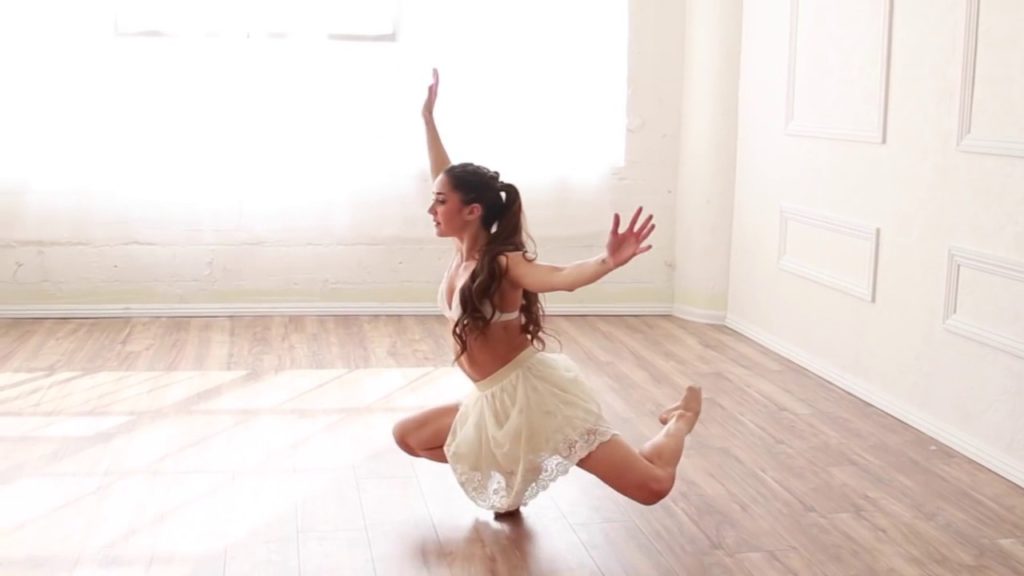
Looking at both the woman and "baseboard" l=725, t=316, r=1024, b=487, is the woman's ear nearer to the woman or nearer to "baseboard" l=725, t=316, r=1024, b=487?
the woman

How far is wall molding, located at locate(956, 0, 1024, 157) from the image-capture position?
389cm

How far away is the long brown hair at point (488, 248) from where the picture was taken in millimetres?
3119

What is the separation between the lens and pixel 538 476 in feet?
10.4

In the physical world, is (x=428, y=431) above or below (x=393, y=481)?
above

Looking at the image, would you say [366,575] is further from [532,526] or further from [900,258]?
[900,258]

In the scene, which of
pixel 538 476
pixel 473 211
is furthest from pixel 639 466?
pixel 473 211

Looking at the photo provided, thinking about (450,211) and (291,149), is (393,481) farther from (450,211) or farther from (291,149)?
(291,149)

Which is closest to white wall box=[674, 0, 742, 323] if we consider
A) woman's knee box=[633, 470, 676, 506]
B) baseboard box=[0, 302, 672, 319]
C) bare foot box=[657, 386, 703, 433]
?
baseboard box=[0, 302, 672, 319]

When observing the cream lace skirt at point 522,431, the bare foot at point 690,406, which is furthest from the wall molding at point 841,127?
the cream lace skirt at point 522,431

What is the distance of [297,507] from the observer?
11.1 feet

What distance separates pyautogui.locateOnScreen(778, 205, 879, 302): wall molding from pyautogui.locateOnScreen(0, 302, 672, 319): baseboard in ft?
3.26

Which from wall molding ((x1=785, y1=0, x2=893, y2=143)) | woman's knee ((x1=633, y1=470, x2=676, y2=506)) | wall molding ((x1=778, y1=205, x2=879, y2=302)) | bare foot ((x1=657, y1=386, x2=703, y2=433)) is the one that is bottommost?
woman's knee ((x1=633, y1=470, x2=676, y2=506))

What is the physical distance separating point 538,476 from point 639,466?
25 cm

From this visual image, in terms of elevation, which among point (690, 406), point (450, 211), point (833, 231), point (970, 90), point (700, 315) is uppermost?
point (970, 90)
